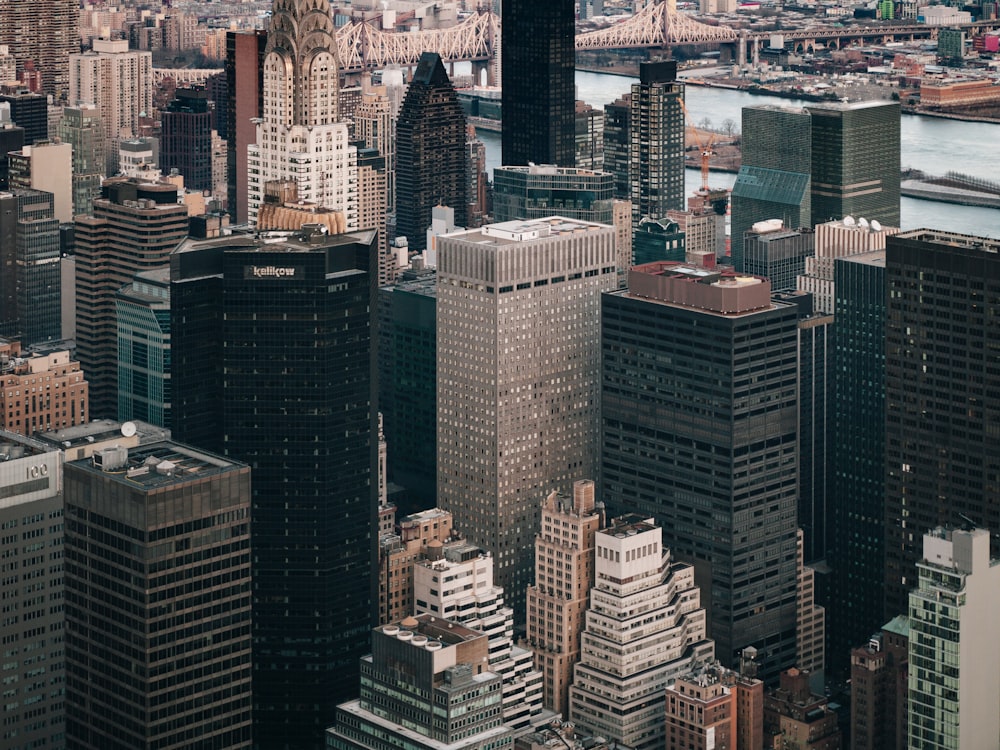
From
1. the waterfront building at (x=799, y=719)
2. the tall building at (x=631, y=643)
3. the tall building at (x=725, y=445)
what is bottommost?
the waterfront building at (x=799, y=719)

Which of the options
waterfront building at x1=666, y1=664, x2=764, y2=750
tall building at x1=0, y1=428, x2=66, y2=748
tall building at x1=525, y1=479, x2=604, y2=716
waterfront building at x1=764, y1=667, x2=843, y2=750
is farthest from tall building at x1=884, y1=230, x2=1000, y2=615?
tall building at x1=0, y1=428, x2=66, y2=748

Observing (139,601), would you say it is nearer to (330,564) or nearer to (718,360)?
(330,564)

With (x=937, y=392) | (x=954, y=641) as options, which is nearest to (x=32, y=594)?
(x=954, y=641)

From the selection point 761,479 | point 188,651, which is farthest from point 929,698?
point 188,651

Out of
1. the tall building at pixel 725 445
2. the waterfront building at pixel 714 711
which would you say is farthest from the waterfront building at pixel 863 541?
the waterfront building at pixel 714 711

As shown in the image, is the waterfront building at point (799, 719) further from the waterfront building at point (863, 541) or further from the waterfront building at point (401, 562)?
the waterfront building at point (401, 562)

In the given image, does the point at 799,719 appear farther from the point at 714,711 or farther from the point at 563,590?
the point at 563,590

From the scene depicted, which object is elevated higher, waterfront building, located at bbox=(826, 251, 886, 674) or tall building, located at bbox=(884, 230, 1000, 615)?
tall building, located at bbox=(884, 230, 1000, 615)

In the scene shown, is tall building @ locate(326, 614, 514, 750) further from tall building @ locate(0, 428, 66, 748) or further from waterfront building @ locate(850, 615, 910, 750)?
waterfront building @ locate(850, 615, 910, 750)
